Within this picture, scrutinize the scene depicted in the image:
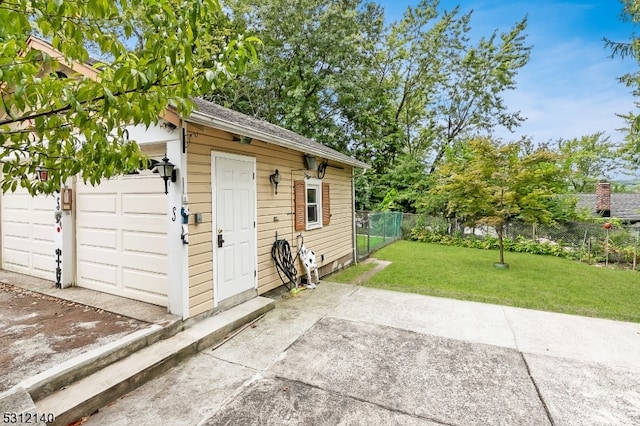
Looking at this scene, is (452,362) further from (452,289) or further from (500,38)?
(500,38)

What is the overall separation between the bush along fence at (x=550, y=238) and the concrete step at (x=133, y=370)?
10.6 m

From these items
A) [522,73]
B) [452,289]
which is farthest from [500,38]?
[452,289]

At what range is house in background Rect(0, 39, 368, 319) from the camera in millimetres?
3910

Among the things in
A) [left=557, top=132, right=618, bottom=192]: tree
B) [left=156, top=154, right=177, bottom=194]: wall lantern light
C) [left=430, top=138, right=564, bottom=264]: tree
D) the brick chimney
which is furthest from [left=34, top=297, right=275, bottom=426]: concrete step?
[left=557, top=132, right=618, bottom=192]: tree

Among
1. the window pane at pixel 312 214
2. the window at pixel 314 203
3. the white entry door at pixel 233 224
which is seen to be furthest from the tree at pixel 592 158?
the white entry door at pixel 233 224

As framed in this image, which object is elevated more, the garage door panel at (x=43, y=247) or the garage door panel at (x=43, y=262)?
the garage door panel at (x=43, y=247)

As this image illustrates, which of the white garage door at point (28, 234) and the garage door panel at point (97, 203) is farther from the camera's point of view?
the white garage door at point (28, 234)

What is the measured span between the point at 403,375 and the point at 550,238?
1162 cm

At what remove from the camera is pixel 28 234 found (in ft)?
18.7

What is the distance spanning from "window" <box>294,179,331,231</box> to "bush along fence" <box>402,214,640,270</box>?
23.9 feet

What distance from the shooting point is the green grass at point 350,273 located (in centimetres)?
720

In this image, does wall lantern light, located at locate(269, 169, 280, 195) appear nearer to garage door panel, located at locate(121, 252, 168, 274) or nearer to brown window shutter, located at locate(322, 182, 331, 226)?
brown window shutter, located at locate(322, 182, 331, 226)

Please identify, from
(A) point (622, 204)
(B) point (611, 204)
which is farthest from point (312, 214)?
(A) point (622, 204)

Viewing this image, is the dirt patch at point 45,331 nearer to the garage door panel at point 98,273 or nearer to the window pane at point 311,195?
the garage door panel at point 98,273
